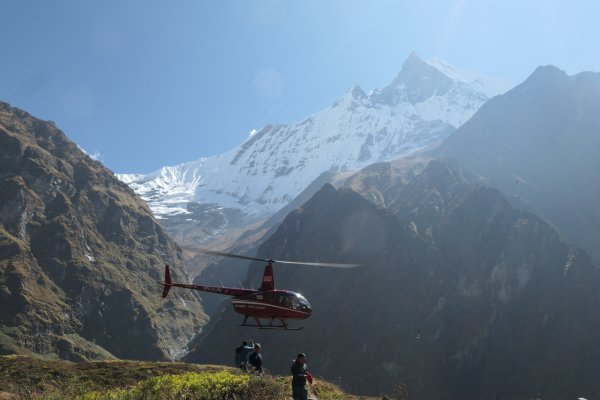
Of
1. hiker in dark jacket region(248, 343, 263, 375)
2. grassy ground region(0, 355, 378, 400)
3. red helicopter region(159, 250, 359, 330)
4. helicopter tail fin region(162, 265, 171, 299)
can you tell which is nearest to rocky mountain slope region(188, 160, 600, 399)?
helicopter tail fin region(162, 265, 171, 299)

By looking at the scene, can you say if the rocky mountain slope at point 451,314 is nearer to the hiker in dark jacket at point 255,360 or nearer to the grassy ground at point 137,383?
the grassy ground at point 137,383

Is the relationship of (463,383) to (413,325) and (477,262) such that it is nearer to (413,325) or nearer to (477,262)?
(413,325)

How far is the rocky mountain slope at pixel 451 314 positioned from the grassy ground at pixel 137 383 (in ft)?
354

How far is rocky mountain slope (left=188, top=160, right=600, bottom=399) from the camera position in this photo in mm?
141875

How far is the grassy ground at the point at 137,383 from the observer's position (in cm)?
1995

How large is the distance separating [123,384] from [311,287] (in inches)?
5958

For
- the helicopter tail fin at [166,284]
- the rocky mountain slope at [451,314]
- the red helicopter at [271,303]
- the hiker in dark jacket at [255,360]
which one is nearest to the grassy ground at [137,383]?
the hiker in dark jacket at [255,360]

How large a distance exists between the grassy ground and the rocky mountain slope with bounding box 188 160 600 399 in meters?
108

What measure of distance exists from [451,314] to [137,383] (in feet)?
487

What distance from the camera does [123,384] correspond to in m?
32.8

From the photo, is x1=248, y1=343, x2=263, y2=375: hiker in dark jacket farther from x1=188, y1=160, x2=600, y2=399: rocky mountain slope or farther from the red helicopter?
x1=188, y1=160, x2=600, y2=399: rocky mountain slope

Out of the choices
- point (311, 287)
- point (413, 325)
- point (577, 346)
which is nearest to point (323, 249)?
point (311, 287)

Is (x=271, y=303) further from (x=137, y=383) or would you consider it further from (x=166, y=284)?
(x=166, y=284)

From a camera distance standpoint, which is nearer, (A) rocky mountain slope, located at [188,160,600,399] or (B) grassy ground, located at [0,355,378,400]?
(B) grassy ground, located at [0,355,378,400]
